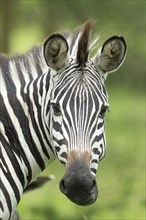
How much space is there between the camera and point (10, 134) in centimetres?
754

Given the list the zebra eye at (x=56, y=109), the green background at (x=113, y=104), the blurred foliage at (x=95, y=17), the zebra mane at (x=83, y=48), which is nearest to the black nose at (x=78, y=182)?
the zebra eye at (x=56, y=109)

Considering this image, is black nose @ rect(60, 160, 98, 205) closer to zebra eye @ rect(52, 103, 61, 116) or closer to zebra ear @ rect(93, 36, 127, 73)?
zebra eye @ rect(52, 103, 61, 116)

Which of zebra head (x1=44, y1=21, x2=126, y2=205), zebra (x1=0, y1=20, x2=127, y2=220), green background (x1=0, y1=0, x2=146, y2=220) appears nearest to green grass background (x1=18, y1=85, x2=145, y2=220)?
green background (x1=0, y1=0, x2=146, y2=220)

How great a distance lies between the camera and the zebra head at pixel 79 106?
22.2 feet

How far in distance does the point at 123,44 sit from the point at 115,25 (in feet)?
57.3

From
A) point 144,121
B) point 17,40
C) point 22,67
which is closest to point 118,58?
point 22,67

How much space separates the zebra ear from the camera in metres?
7.36

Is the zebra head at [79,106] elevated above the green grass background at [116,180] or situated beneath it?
elevated above

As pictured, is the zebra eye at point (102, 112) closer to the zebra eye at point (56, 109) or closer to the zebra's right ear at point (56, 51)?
the zebra eye at point (56, 109)

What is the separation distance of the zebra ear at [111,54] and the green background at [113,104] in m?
5.42

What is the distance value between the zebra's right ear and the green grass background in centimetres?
154

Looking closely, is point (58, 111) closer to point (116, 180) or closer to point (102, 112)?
point (102, 112)

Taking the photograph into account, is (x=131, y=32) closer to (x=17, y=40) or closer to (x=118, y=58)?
(x=17, y=40)

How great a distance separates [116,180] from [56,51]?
9573 mm
